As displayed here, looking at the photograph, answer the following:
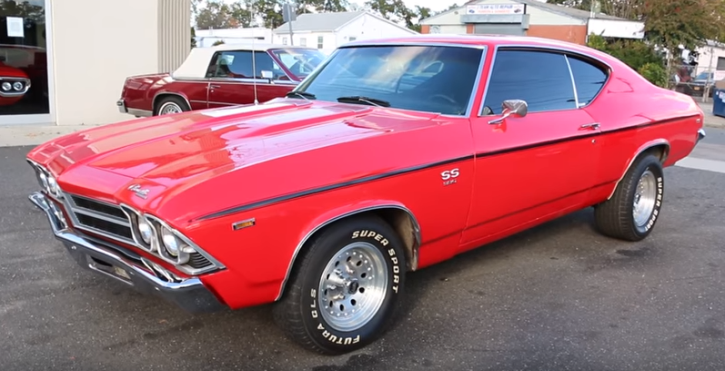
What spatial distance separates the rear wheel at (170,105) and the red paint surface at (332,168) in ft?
19.6

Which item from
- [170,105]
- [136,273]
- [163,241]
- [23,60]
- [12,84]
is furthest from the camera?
[23,60]

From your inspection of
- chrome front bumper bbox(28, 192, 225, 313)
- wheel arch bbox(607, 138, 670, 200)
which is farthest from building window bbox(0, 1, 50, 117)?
wheel arch bbox(607, 138, 670, 200)

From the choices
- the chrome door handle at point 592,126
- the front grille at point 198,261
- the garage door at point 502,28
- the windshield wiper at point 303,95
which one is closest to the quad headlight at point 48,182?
the front grille at point 198,261

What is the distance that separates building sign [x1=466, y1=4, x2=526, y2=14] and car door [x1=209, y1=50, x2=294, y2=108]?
3561 centimetres

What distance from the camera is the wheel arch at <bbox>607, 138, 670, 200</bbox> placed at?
5180 millimetres

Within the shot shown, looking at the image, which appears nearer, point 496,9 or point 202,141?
point 202,141

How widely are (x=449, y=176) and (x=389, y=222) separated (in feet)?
1.39

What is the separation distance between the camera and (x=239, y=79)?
31.4ft

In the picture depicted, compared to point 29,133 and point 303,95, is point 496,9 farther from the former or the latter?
point 303,95

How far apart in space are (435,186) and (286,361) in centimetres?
122

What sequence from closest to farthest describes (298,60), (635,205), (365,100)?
(365,100) → (635,205) → (298,60)

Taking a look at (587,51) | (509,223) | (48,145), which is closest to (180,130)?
(48,145)

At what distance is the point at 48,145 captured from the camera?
3.79 m

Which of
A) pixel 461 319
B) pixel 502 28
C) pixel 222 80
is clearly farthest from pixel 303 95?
pixel 502 28
